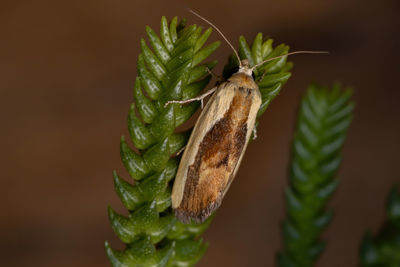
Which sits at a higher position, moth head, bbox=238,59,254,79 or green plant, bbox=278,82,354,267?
moth head, bbox=238,59,254,79

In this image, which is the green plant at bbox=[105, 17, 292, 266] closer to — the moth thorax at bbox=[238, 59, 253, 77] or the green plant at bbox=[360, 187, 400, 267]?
the moth thorax at bbox=[238, 59, 253, 77]

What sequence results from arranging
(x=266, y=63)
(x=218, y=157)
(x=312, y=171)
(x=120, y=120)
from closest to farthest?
(x=266, y=63)
(x=218, y=157)
(x=312, y=171)
(x=120, y=120)

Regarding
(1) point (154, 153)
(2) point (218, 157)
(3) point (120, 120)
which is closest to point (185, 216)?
(1) point (154, 153)

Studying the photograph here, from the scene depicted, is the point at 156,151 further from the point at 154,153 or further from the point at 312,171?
the point at 312,171

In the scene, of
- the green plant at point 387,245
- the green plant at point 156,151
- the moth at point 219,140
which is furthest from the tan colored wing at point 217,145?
the green plant at point 387,245

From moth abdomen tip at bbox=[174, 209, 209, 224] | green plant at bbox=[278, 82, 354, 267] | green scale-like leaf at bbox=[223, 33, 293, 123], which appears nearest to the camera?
moth abdomen tip at bbox=[174, 209, 209, 224]

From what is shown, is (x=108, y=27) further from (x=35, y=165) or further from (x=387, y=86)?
(x=387, y=86)

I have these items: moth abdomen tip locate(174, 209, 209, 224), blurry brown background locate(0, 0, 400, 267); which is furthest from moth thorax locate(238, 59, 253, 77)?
blurry brown background locate(0, 0, 400, 267)
